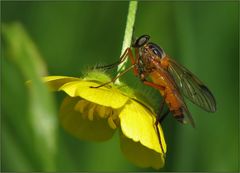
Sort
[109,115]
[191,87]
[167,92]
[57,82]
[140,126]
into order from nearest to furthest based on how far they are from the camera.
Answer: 1. [140,126]
2. [57,82]
3. [109,115]
4. [167,92]
5. [191,87]

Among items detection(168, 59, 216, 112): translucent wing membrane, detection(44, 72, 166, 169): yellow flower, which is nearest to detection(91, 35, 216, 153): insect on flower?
detection(168, 59, 216, 112): translucent wing membrane

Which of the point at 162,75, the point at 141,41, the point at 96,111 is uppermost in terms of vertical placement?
the point at 141,41

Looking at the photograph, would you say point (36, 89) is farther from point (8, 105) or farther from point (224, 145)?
point (224, 145)

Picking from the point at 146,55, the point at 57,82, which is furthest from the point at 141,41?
the point at 57,82

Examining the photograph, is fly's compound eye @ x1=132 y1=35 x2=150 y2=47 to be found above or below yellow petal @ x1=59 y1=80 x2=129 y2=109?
above

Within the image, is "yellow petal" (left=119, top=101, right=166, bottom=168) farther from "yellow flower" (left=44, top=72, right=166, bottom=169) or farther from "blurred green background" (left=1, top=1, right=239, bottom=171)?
"blurred green background" (left=1, top=1, right=239, bottom=171)

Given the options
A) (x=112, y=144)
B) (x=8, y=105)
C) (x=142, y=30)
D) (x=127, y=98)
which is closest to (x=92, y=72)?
(x=127, y=98)

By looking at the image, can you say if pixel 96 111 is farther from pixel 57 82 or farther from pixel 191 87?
pixel 191 87
